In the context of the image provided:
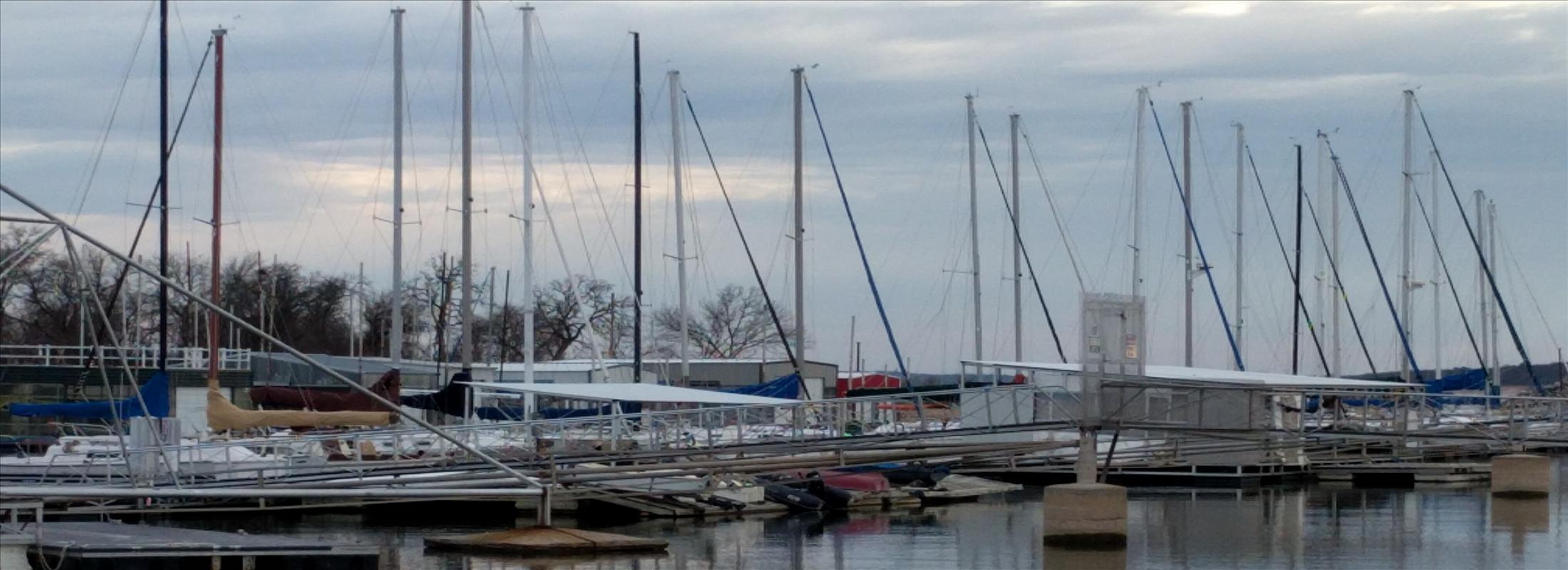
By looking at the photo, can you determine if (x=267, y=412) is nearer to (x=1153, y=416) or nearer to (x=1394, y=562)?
(x=1153, y=416)

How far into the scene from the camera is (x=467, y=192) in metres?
54.6

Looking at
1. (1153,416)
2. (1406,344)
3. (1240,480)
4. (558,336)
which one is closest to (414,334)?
(558,336)

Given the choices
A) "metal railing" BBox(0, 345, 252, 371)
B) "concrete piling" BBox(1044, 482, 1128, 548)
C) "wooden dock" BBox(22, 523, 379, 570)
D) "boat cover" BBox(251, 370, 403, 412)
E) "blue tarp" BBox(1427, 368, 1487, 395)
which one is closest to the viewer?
"wooden dock" BBox(22, 523, 379, 570)

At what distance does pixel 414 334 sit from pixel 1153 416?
89.6m

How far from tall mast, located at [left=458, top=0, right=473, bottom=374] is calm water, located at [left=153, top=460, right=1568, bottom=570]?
32.0 ft

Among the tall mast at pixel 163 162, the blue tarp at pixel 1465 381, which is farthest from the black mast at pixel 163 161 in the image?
the blue tarp at pixel 1465 381

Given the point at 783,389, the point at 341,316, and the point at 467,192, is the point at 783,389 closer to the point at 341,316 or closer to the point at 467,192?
the point at 467,192

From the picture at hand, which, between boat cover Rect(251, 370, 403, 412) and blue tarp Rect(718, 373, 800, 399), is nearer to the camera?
boat cover Rect(251, 370, 403, 412)

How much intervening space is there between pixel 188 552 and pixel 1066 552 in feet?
49.4

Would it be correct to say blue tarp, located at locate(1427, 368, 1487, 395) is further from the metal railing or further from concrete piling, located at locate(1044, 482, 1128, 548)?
concrete piling, located at locate(1044, 482, 1128, 548)

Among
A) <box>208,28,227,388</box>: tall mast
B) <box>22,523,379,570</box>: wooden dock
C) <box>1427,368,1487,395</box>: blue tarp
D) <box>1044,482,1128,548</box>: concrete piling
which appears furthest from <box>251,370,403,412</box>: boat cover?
<box>1427,368,1487,395</box>: blue tarp

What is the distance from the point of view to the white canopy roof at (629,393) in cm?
4359

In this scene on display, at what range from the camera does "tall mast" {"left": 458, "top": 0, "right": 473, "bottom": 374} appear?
53188mm

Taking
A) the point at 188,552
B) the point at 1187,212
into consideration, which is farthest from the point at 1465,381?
the point at 188,552
